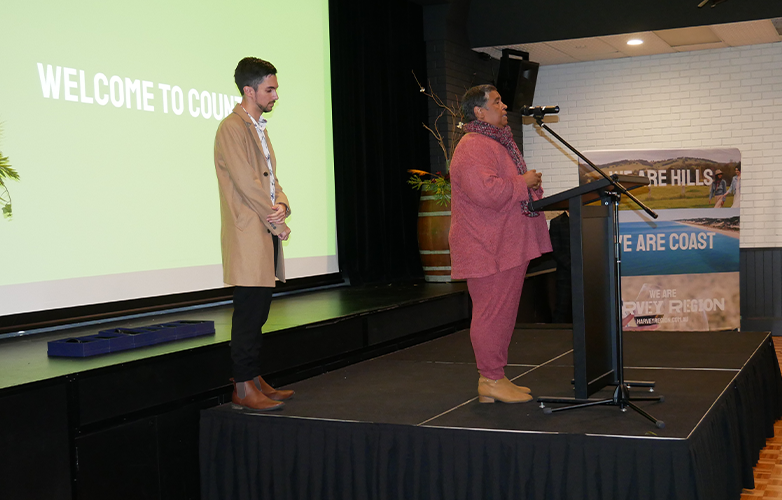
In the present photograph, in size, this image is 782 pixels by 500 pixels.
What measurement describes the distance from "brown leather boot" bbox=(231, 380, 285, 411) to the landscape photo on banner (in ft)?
13.7

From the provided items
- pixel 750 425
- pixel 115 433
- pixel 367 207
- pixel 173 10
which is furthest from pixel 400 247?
pixel 115 433

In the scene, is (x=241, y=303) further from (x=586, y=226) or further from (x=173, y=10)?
(x=173, y=10)

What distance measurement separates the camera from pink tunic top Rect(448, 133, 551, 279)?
2.69 metres

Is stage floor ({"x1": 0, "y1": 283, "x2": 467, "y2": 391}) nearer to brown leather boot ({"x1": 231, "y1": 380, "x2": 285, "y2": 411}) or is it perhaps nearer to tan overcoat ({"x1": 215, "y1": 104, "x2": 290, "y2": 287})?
brown leather boot ({"x1": 231, "y1": 380, "x2": 285, "y2": 411})

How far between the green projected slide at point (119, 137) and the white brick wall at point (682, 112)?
3856 millimetres

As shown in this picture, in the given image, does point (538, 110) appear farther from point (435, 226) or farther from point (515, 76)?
point (515, 76)

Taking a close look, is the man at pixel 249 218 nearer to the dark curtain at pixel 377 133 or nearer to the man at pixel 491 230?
the man at pixel 491 230

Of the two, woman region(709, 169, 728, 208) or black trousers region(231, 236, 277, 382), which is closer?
black trousers region(231, 236, 277, 382)

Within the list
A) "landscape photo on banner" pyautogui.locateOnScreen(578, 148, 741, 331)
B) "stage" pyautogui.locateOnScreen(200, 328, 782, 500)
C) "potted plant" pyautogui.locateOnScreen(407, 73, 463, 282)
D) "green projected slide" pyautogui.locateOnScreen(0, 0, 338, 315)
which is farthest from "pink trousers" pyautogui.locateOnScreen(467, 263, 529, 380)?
"landscape photo on banner" pyautogui.locateOnScreen(578, 148, 741, 331)

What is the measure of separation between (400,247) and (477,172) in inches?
142

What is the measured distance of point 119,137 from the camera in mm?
3789

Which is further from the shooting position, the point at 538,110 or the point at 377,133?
the point at 377,133

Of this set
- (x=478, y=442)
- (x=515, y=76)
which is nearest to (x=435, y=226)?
(x=515, y=76)

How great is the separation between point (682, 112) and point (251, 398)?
606 cm
